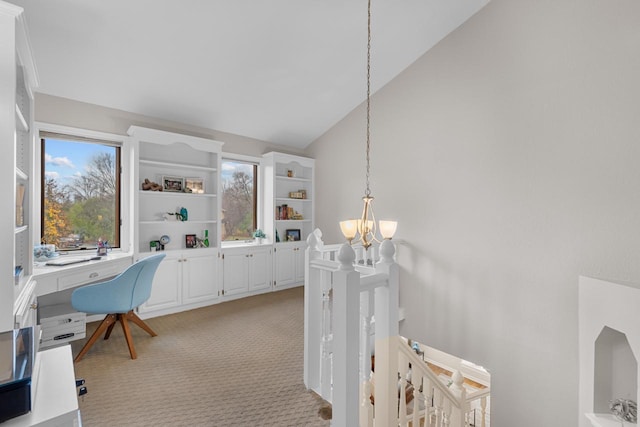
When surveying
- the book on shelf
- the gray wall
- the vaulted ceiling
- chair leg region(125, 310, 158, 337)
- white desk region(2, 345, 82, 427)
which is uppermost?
the vaulted ceiling

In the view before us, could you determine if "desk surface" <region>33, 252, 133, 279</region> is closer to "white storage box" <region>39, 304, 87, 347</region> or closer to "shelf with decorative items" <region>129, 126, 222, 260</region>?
"shelf with decorative items" <region>129, 126, 222, 260</region>

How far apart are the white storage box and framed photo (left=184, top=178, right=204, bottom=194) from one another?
190 centimetres

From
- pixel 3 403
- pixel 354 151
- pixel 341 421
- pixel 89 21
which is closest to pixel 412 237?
pixel 354 151

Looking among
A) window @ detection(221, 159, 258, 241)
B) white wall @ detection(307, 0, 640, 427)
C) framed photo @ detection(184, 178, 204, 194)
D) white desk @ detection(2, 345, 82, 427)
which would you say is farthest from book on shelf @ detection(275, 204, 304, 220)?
white desk @ detection(2, 345, 82, 427)

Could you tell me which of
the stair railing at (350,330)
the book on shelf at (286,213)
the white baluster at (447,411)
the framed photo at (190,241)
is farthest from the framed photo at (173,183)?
the white baluster at (447,411)

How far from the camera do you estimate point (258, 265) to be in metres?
4.68

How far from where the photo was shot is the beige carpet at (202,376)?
1.93 m

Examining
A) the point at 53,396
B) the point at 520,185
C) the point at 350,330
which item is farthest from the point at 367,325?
the point at 520,185

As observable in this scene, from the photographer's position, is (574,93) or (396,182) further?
(396,182)

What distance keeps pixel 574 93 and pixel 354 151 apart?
8.77ft

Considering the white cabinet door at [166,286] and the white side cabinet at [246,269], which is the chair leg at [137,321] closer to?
the white cabinet door at [166,286]

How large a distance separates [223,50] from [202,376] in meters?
3.09

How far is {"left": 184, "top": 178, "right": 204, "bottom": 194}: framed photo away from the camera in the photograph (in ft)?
13.6

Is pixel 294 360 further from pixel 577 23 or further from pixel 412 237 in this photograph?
pixel 577 23
